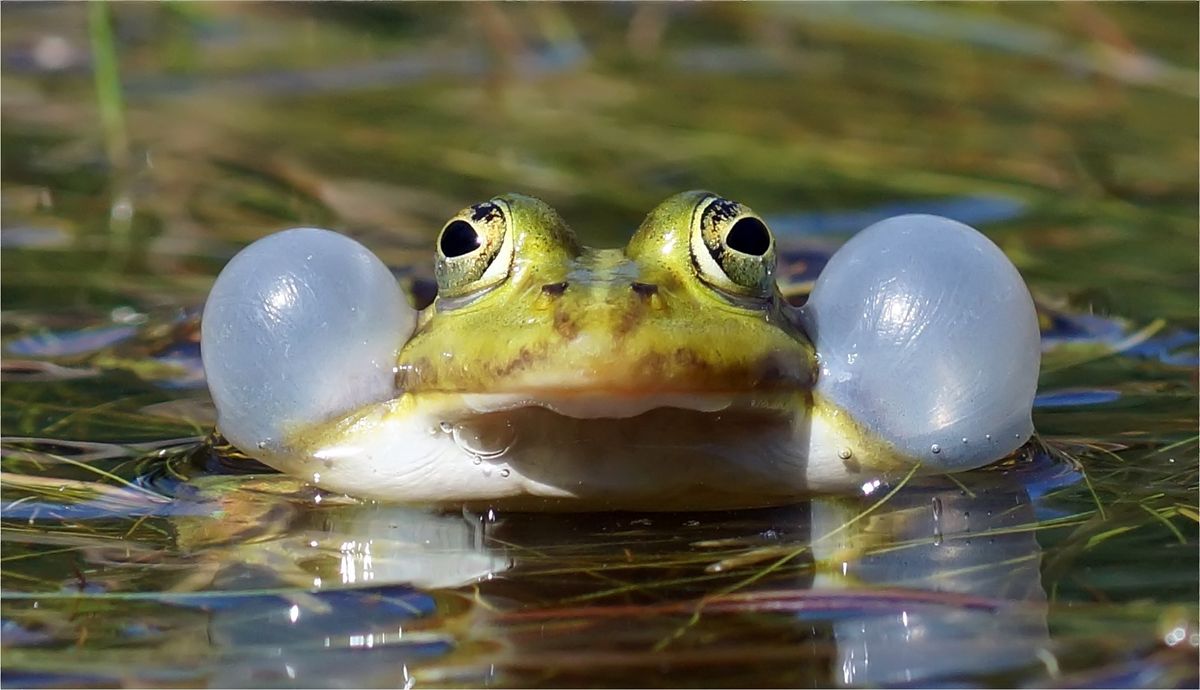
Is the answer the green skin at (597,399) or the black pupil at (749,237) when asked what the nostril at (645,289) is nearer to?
the green skin at (597,399)

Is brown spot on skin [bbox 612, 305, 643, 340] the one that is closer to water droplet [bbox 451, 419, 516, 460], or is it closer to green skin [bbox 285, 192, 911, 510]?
green skin [bbox 285, 192, 911, 510]

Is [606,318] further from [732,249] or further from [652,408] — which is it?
[732,249]

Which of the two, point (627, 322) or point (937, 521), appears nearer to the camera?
point (627, 322)

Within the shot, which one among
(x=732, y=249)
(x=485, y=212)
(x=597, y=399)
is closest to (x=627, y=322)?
(x=597, y=399)

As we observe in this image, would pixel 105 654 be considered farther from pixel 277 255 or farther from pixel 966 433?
pixel 966 433

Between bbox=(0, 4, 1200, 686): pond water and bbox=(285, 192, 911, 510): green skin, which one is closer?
bbox=(0, 4, 1200, 686): pond water

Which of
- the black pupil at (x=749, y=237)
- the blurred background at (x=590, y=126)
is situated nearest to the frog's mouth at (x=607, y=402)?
the black pupil at (x=749, y=237)

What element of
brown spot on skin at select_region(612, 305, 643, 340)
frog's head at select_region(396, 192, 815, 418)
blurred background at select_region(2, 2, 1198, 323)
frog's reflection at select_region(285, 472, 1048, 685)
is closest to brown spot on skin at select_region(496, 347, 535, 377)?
frog's head at select_region(396, 192, 815, 418)
